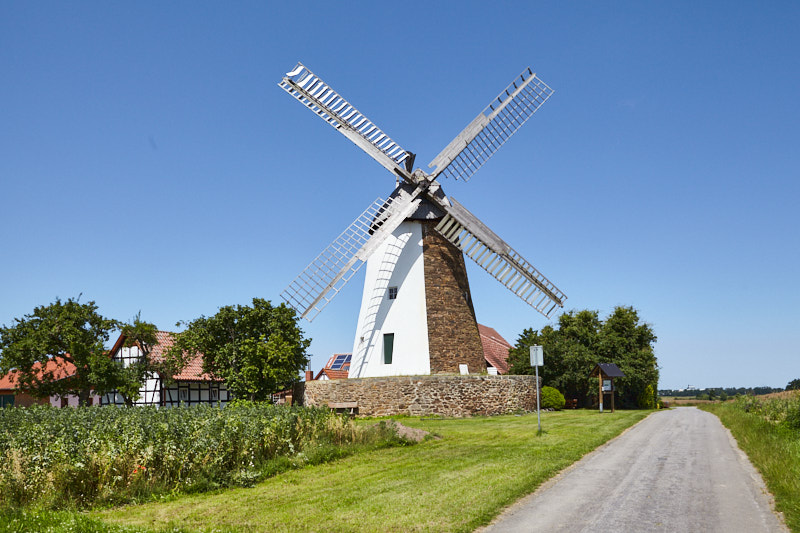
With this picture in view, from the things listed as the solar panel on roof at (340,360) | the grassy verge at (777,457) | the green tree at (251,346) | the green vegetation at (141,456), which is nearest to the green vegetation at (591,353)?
the green tree at (251,346)

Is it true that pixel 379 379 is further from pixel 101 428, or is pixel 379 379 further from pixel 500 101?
pixel 101 428

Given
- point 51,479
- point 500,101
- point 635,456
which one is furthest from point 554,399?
point 51,479

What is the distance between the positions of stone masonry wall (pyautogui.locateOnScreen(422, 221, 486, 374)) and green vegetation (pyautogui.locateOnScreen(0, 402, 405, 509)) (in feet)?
48.0

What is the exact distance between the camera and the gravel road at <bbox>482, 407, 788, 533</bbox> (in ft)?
26.5

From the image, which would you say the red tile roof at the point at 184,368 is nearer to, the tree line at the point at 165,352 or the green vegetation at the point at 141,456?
the tree line at the point at 165,352

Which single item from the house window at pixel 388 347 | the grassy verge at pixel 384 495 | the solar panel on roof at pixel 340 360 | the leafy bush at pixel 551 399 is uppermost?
the house window at pixel 388 347

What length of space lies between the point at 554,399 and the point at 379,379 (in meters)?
13.1

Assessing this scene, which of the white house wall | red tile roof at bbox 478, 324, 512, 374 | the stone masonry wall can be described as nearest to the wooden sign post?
the stone masonry wall

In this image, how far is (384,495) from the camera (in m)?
9.81

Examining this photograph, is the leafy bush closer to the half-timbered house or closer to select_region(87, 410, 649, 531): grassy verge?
the half-timbered house

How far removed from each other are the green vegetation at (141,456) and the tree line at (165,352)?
53.5 ft

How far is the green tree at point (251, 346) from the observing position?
100ft

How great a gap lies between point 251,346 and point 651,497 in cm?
2410

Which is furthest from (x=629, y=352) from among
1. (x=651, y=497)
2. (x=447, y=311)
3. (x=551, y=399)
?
(x=651, y=497)
